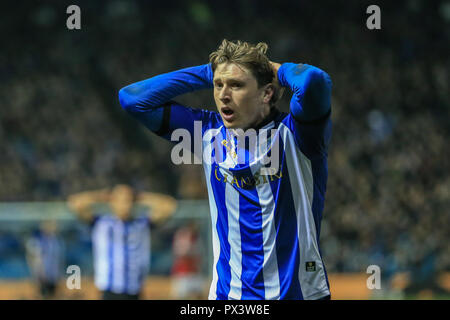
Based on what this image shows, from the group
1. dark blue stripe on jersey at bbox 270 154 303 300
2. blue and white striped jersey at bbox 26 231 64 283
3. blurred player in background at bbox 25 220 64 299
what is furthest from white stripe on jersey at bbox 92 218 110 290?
dark blue stripe on jersey at bbox 270 154 303 300

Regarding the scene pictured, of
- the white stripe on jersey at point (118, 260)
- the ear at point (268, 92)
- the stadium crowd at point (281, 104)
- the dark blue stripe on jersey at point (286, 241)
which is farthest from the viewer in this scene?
the stadium crowd at point (281, 104)

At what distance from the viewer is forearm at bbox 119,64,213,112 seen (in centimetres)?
371

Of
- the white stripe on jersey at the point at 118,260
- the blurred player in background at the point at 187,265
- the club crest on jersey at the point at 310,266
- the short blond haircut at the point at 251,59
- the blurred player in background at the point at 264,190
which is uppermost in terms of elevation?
the short blond haircut at the point at 251,59

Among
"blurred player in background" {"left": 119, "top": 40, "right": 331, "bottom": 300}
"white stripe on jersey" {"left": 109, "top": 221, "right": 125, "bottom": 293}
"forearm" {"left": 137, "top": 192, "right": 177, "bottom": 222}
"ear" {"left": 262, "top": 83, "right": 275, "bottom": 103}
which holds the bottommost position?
"white stripe on jersey" {"left": 109, "top": 221, "right": 125, "bottom": 293}

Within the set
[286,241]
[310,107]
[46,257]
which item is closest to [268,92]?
[310,107]

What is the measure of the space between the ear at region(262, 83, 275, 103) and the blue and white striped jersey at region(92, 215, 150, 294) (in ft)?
16.9

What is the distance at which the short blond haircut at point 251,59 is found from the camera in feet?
11.2

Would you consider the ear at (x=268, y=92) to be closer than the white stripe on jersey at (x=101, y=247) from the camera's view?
Yes

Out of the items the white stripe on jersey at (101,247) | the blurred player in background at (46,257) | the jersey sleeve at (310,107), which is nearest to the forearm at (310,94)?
the jersey sleeve at (310,107)

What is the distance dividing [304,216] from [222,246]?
0.48 m

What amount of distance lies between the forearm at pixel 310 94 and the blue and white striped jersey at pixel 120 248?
5479 millimetres

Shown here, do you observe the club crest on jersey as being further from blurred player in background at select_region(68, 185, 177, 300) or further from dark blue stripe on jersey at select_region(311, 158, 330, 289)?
blurred player in background at select_region(68, 185, 177, 300)

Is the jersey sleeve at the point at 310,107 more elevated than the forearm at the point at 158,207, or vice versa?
the jersey sleeve at the point at 310,107

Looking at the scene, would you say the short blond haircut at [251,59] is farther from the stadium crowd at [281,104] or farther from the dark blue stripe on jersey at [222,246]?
the stadium crowd at [281,104]
